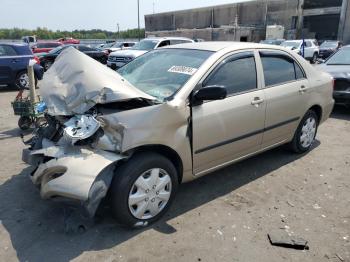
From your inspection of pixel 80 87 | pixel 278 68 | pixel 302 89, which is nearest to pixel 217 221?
pixel 80 87

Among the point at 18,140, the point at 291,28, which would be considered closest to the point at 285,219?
the point at 18,140

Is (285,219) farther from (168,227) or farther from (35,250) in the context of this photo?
(35,250)

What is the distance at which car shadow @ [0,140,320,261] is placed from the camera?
3006mm

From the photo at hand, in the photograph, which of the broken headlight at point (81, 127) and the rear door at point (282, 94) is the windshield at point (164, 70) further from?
the rear door at point (282, 94)

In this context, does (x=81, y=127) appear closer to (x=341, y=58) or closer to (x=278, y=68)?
(x=278, y=68)

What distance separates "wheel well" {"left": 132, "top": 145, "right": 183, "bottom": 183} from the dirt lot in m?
0.49

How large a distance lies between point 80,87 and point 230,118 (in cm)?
164

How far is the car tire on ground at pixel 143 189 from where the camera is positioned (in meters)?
3.03

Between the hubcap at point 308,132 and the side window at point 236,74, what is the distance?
4.88 ft

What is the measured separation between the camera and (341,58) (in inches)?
353

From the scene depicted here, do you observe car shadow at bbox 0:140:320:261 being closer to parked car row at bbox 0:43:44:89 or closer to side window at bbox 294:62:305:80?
side window at bbox 294:62:305:80

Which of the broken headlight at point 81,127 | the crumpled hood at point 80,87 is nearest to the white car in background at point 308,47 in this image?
the crumpled hood at point 80,87

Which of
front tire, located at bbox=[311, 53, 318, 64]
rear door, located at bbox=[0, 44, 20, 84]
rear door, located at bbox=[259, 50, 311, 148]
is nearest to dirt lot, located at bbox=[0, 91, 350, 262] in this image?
rear door, located at bbox=[259, 50, 311, 148]

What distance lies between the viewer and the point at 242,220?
137 inches
